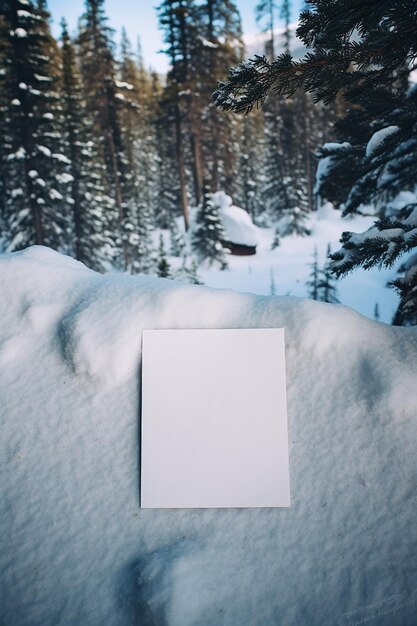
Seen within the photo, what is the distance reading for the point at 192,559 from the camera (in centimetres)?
217

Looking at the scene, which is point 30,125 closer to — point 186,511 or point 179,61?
point 179,61

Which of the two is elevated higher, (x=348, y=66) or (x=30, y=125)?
(x=30, y=125)

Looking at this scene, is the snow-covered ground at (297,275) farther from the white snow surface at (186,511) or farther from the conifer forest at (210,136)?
the white snow surface at (186,511)

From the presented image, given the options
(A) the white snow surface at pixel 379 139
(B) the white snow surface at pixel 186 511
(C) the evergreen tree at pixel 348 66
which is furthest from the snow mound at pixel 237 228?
(B) the white snow surface at pixel 186 511

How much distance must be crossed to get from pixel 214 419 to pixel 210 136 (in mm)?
23737

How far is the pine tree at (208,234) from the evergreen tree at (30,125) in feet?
22.4

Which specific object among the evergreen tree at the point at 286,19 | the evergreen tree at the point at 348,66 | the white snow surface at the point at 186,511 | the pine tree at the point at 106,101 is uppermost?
the evergreen tree at the point at 286,19

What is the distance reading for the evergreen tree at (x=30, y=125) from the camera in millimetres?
12477

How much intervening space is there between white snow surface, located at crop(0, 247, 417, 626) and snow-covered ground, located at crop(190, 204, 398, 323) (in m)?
4.01

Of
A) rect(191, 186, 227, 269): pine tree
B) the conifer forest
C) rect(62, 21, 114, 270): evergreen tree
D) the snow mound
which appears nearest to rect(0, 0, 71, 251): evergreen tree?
the conifer forest

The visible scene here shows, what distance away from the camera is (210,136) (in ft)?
74.1

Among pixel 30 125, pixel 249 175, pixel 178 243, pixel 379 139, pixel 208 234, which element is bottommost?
pixel 379 139

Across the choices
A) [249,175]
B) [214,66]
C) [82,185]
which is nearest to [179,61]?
[214,66]

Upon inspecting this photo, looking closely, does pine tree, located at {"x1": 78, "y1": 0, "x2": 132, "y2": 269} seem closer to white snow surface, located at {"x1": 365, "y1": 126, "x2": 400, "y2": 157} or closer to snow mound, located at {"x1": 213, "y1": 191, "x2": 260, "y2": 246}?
snow mound, located at {"x1": 213, "y1": 191, "x2": 260, "y2": 246}
